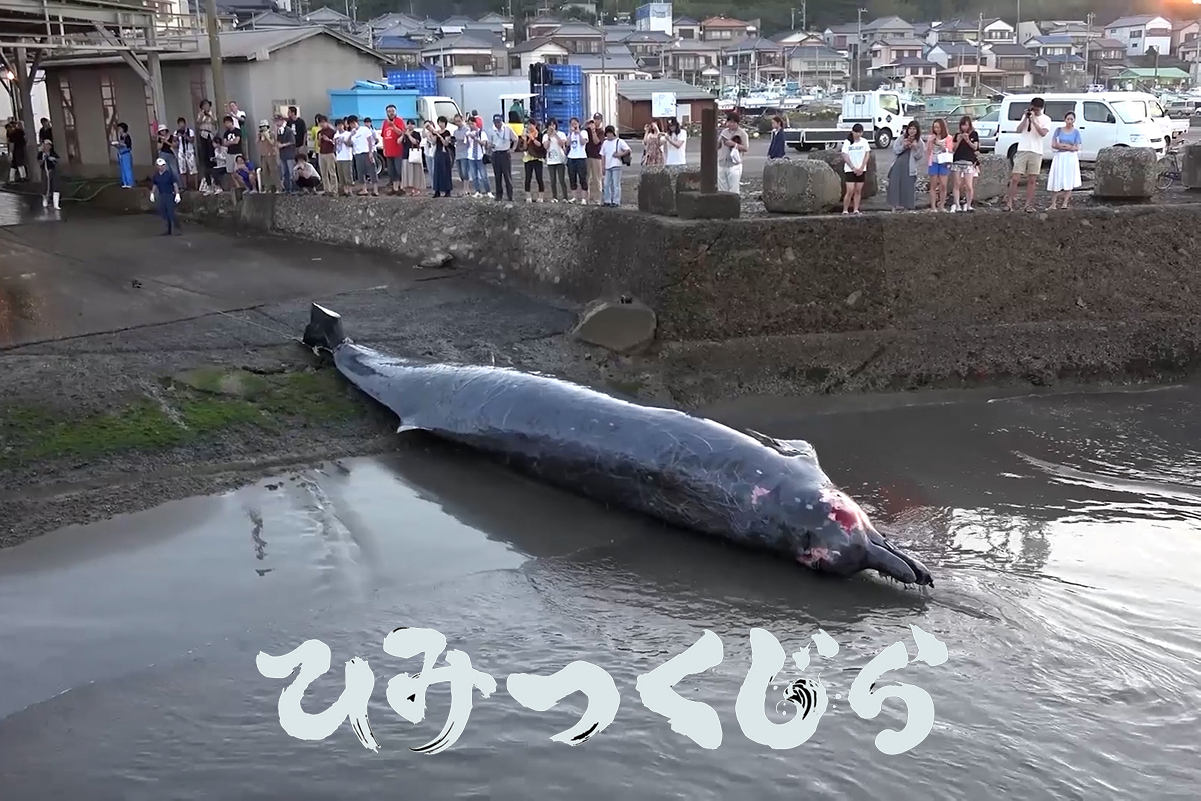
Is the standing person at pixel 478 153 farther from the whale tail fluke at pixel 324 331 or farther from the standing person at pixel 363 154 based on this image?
the whale tail fluke at pixel 324 331

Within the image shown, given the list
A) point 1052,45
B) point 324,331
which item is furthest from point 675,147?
point 1052,45

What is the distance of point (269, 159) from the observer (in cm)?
1920

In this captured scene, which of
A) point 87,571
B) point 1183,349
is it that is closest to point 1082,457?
point 1183,349

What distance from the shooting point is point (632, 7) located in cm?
13100

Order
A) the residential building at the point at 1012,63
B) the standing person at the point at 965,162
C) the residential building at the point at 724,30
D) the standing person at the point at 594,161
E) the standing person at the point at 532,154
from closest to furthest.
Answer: the standing person at the point at 965,162, the standing person at the point at 594,161, the standing person at the point at 532,154, the residential building at the point at 1012,63, the residential building at the point at 724,30

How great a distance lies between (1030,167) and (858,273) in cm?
389

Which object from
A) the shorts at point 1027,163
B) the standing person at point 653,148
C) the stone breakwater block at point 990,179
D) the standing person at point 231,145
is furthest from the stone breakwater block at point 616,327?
the standing person at point 231,145

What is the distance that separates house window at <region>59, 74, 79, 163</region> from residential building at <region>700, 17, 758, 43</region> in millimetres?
103866

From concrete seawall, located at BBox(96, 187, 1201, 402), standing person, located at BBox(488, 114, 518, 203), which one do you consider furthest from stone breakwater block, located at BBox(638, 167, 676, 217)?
standing person, located at BBox(488, 114, 518, 203)

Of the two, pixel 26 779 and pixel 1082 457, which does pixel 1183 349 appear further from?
pixel 26 779

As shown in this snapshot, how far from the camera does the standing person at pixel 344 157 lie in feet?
57.8

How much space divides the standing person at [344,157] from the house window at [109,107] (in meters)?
10.7

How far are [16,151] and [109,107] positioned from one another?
138 inches

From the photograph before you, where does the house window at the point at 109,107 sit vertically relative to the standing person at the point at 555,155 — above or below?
above
